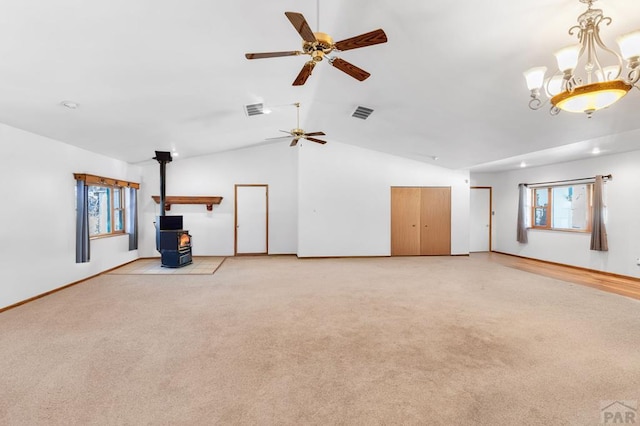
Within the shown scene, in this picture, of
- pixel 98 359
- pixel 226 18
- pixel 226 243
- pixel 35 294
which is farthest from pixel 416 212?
pixel 35 294

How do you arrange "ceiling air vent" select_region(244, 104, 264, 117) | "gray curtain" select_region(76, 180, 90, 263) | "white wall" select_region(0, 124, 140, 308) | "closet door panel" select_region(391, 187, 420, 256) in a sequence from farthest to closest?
"closet door panel" select_region(391, 187, 420, 256) → "gray curtain" select_region(76, 180, 90, 263) → "ceiling air vent" select_region(244, 104, 264, 117) → "white wall" select_region(0, 124, 140, 308)

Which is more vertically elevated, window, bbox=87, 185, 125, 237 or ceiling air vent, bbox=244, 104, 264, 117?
ceiling air vent, bbox=244, 104, 264, 117

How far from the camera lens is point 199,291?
4918 millimetres

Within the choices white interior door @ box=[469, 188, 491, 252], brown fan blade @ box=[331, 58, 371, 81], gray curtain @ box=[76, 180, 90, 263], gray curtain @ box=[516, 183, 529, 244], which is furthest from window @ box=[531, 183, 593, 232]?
gray curtain @ box=[76, 180, 90, 263]

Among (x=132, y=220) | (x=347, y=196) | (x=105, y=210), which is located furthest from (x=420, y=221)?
(x=105, y=210)

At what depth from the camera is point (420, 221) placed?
8430 mm

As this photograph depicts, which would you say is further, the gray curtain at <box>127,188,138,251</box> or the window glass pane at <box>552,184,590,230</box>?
the gray curtain at <box>127,188,138,251</box>

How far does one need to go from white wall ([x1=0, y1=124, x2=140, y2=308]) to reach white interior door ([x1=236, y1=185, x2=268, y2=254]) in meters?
3.34

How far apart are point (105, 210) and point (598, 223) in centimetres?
1047

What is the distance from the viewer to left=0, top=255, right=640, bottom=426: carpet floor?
2061 mm

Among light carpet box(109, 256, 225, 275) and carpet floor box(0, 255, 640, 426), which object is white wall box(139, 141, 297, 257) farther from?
carpet floor box(0, 255, 640, 426)

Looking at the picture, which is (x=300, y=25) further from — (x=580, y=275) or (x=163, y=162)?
(x=580, y=275)

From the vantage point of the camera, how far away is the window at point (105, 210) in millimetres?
6348

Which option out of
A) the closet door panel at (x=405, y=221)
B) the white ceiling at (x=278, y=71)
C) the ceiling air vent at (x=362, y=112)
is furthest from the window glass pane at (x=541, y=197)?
the ceiling air vent at (x=362, y=112)
